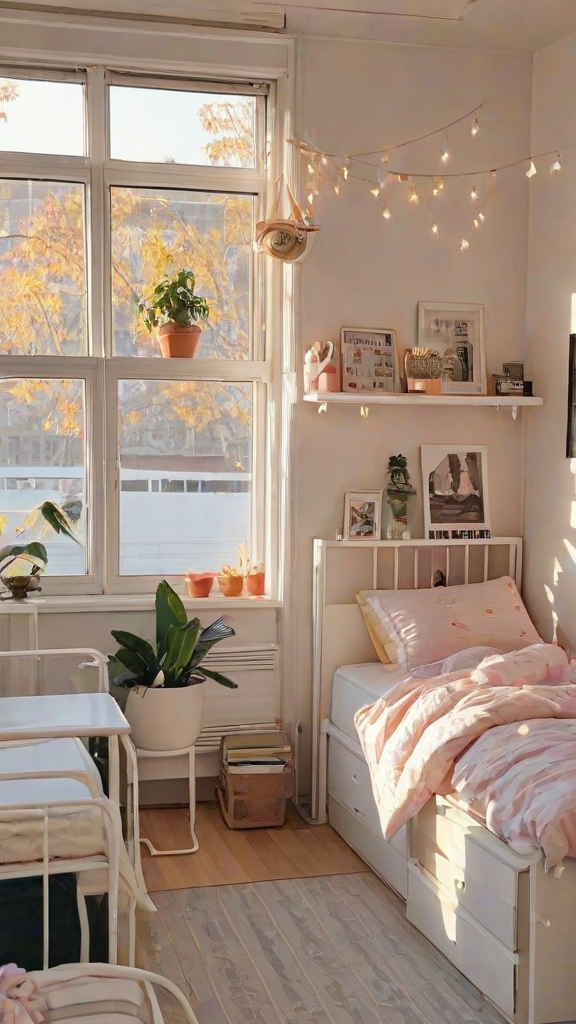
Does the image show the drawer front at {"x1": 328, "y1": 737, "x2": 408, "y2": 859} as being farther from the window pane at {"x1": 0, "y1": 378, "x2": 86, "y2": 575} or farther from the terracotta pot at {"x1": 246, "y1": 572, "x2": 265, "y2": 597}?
the window pane at {"x1": 0, "y1": 378, "x2": 86, "y2": 575}

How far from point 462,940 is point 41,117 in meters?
3.24

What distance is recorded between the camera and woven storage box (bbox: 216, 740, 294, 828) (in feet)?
12.1

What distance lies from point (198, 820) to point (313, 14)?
9.96 feet

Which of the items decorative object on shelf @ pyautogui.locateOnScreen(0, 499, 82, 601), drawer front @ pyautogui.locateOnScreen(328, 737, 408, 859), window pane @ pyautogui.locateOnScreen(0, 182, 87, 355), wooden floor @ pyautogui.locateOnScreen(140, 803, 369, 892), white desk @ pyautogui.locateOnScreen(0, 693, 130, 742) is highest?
window pane @ pyautogui.locateOnScreen(0, 182, 87, 355)

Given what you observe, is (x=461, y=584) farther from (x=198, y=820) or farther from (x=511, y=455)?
(x=198, y=820)

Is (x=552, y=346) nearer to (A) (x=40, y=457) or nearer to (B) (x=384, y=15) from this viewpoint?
(B) (x=384, y=15)

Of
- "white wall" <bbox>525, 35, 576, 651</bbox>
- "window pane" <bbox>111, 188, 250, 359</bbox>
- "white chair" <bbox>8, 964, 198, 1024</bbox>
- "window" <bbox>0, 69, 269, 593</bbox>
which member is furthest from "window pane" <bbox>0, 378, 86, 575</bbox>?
"white chair" <bbox>8, 964, 198, 1024</bbox>

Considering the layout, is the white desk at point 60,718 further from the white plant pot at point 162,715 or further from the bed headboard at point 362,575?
the bed headboard at point 362,575

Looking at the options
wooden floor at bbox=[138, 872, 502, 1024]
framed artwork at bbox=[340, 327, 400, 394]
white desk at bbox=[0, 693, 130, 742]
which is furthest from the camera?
framed artwork at bbox=[340, 327, 400, 394]

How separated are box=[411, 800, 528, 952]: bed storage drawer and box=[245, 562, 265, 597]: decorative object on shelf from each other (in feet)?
4.45

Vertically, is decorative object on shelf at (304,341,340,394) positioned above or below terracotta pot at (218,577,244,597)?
above

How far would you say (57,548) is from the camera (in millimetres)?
3955

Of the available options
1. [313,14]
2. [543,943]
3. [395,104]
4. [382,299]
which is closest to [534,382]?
[382,299]

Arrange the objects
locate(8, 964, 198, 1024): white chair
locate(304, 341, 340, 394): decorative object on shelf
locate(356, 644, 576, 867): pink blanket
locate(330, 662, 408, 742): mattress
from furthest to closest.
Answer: locate(304, 341, 340, 394): decorative object on shelf, locate(330, 662, 408, 742): mattress, locate(356, 644, 576, 867): pink blanket, locate(8, 964, 198, 1024): white chair
